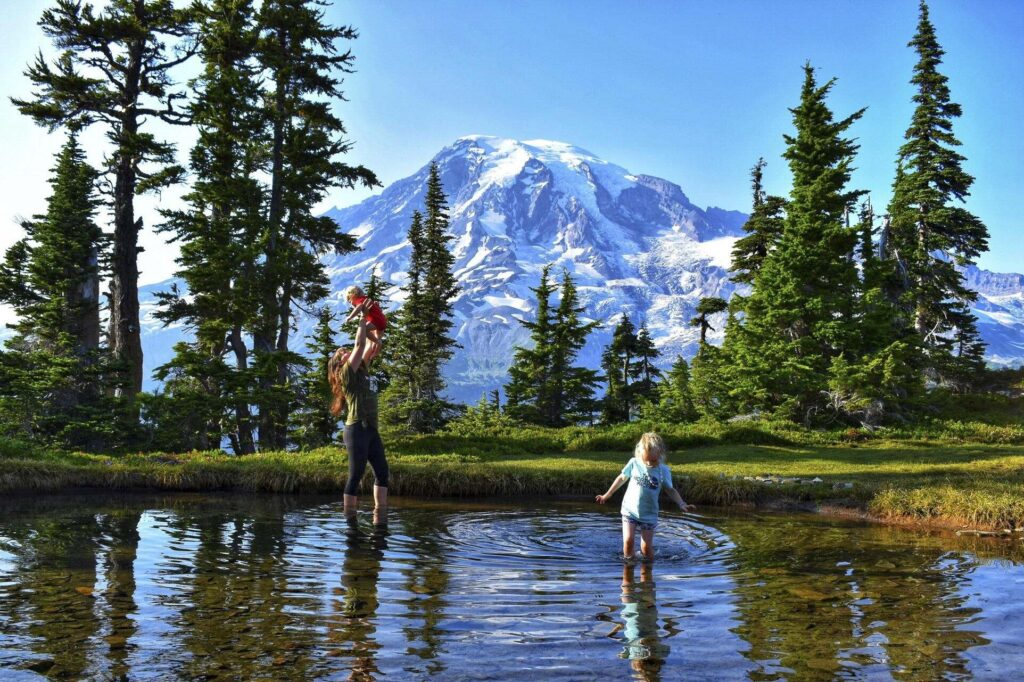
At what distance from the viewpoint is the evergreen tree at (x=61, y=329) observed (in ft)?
70.6

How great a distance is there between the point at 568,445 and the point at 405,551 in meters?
16.0

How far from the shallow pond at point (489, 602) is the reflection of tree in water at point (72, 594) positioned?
0.03m

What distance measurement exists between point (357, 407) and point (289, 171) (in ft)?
58.7

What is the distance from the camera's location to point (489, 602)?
20.9ft

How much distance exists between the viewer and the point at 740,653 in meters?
5.04

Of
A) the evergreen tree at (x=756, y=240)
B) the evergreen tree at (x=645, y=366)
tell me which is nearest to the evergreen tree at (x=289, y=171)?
the evergreen tree at (x=756, y=240)

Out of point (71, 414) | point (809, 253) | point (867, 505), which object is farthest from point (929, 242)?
point (71, 414)

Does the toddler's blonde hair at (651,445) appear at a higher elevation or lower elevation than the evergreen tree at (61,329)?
lower

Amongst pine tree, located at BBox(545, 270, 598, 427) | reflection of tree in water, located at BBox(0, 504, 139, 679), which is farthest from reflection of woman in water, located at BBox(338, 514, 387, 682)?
pine tree, located at BBox(545, 270, 598, 427)

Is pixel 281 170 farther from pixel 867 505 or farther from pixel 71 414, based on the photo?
pixel 867 505

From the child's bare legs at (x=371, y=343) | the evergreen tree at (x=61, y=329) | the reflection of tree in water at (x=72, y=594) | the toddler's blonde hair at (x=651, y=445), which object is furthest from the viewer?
the evergreen tree at (x=61, y=329)

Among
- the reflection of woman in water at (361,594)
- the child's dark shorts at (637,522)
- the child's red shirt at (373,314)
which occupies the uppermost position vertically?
the child's red shirt at (373,314)

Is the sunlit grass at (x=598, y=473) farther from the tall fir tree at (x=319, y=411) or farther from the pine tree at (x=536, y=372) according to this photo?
the pine tree at (x=536, y=372)

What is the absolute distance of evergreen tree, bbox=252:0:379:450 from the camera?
23.9 m
